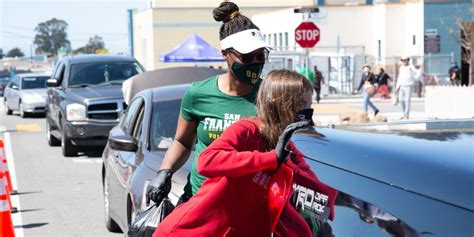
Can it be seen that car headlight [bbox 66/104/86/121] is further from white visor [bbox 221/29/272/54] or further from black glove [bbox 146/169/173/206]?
white visor [bbox 221/29/272/54]

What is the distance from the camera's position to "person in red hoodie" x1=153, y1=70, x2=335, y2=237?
3629 mm

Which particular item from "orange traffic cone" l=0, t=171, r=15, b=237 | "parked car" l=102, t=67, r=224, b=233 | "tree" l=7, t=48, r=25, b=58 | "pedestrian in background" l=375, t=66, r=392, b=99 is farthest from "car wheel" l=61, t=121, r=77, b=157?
"tree" l=7, t=48, r=25, b=58

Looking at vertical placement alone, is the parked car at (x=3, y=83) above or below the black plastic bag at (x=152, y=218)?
below

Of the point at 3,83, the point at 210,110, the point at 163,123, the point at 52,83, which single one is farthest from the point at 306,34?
the point at 3,83

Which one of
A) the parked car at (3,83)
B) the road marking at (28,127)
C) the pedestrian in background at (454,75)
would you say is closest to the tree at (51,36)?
the parked car at (3,83)

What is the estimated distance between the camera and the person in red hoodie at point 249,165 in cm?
363

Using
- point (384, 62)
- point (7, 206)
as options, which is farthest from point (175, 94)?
point (384, 62)

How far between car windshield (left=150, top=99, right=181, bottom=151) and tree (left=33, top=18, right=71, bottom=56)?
5123 inches

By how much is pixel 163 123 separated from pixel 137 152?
0.55m

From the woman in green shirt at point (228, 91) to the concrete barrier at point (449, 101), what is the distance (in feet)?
60.0

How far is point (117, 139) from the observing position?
25.5ft

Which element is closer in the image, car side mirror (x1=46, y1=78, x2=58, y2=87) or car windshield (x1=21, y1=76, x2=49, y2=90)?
car side mirror (x1=46, y1=78, x2=58, y2=87)

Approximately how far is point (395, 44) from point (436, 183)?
146 ft

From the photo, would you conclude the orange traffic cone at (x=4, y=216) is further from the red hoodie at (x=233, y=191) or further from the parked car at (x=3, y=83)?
the parked car at (x=3, y=83)
